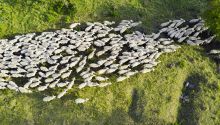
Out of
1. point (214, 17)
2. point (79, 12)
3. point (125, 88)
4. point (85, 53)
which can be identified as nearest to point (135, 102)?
point (125, 88)

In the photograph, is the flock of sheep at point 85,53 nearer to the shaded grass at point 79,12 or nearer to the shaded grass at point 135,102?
the shaded grass at point 135,102

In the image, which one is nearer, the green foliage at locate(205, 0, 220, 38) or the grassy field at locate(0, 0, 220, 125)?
the grassy field at locate(0, 0, 220, 125)

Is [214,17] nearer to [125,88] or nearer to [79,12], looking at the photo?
[125,88]

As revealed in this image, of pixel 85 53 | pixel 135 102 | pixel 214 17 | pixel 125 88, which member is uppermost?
pixel 214 17

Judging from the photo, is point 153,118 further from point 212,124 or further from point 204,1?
point 204,1

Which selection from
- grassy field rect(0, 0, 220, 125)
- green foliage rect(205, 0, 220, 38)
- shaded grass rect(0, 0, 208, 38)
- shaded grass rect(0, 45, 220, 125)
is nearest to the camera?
shaded grass rect(0, 45, 220, 125)

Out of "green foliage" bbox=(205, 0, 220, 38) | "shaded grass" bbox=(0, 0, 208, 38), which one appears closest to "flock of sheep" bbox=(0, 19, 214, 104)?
"shaded grass" bbox=(0, 0, 208, 38)

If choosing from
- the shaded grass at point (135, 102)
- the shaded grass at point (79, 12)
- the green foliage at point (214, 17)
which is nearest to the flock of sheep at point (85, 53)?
the shaded grass at point (135, 102)

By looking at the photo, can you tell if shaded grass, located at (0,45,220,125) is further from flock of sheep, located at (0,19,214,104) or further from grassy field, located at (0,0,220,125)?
flock of sheep, located at (0,19,214,104)
